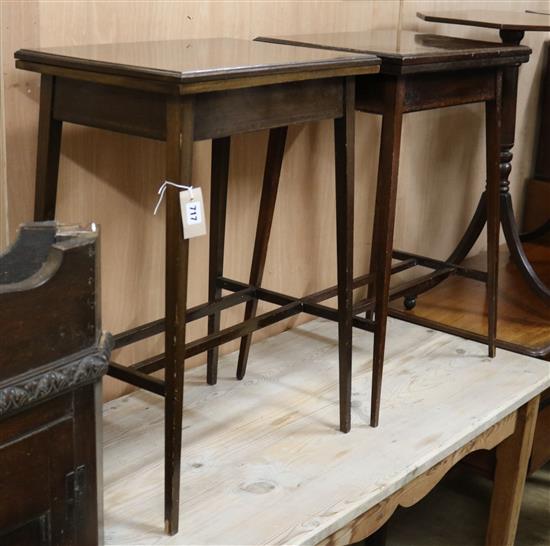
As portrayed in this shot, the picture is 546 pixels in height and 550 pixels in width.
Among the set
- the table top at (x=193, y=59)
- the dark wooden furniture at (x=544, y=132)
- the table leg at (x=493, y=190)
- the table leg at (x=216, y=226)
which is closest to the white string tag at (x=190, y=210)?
the table top at (x=193, y=59)

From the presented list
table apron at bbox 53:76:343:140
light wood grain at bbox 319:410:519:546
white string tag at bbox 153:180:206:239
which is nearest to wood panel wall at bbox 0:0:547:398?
table apron at bbox 53:76:343:140

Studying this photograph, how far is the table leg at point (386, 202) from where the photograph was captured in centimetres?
180

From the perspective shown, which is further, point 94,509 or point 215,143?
point 215,143

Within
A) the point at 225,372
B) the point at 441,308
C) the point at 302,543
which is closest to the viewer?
the point at 302,543

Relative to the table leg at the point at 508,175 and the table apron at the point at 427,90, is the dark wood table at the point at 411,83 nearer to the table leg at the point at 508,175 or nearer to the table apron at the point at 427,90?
the table apron at the point at 427,90

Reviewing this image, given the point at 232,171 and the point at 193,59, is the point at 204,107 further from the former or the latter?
the point at 232,171

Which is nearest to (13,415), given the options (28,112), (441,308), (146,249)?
(28,112)

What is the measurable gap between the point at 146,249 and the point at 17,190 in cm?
37

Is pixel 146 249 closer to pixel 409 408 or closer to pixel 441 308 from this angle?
pixel 409 408

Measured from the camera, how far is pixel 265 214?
2121 mm

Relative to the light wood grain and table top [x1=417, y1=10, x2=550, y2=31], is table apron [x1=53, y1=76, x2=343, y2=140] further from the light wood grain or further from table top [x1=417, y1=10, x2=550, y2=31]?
table top [x1=417, y1=10, x2=550, y2=31]

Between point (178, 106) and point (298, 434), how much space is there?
2.71 feet

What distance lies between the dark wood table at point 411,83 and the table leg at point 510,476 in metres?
0.44

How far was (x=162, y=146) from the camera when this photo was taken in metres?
1.96
